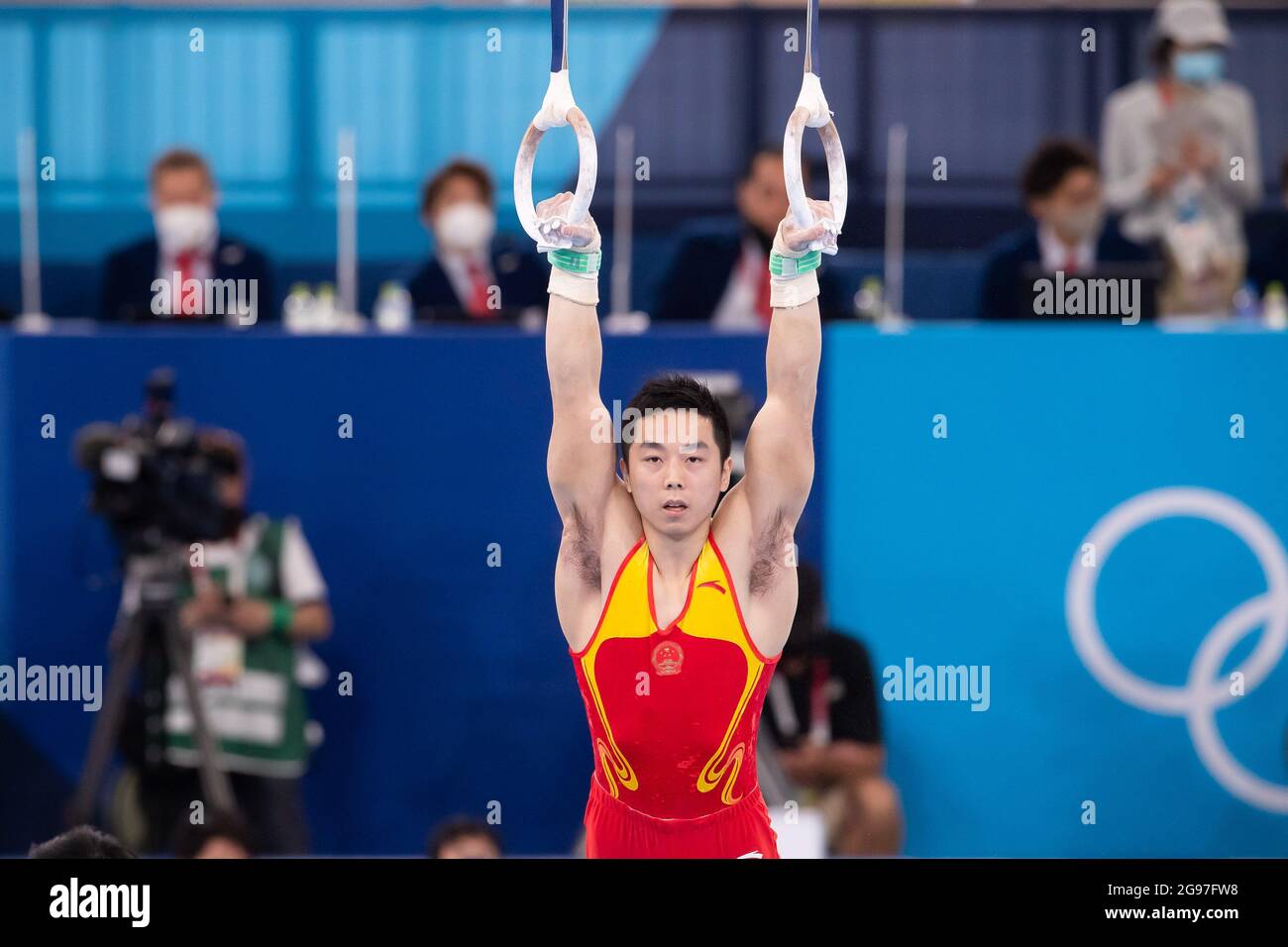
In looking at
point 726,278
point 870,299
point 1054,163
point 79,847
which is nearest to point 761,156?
point 726,278

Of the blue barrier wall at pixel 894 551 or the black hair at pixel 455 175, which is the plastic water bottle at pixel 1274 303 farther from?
the black hair at pixel 455 175

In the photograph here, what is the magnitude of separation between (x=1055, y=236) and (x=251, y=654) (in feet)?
10.0

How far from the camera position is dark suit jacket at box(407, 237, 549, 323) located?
627 cm

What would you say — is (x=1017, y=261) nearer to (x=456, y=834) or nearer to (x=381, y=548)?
(x=381, y=548)

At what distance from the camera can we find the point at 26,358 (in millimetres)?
6141

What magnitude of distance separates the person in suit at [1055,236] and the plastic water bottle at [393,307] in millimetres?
2072

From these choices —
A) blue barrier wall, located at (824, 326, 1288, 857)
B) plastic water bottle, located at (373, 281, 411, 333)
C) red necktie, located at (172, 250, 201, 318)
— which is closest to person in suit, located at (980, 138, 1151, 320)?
blue barrier wall, located at (824, 326, 1288, 857)

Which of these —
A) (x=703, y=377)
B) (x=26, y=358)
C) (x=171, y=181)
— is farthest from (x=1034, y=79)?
(x=26, y=358)

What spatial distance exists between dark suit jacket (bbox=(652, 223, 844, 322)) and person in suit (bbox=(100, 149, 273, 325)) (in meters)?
1.40

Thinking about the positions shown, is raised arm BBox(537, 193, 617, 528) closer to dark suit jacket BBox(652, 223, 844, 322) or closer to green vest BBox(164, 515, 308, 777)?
dark suit jacket BBox(652, 223, 844, 322)

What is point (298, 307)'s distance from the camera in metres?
6.70

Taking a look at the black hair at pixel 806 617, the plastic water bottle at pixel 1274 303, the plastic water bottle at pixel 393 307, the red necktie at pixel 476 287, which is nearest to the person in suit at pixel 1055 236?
the plastic water bottle at pixel 1274 303
